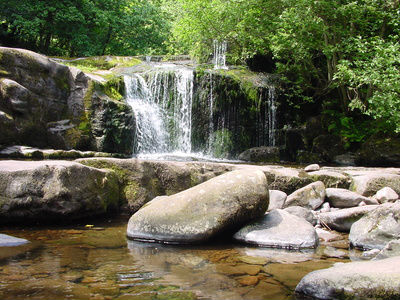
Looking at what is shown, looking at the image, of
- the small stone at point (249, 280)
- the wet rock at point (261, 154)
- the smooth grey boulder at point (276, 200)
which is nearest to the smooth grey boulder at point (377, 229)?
the smooth grey boulder at point (276, 200)

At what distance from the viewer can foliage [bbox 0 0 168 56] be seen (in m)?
17.6

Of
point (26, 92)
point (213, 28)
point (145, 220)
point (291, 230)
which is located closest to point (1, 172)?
point (145, 220)

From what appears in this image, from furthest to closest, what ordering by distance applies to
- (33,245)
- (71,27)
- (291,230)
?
(71,27) < (291,230) < (33,245)

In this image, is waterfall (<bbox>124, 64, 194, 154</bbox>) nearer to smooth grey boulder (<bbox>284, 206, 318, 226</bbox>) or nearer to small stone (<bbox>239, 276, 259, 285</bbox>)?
smooth grey boulder (<bbox>284, 206, 318, 226</bbox>)

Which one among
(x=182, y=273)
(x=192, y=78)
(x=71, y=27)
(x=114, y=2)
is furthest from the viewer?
(x=114, y=2)

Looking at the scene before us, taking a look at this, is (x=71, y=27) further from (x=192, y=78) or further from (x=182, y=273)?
(x=182, y=273)

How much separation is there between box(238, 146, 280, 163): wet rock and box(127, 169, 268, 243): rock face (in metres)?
8.06

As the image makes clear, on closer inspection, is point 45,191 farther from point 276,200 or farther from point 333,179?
point 333,179

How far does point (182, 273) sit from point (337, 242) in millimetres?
2584

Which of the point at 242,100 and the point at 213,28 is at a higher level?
the point at 213,28

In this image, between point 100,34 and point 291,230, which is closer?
point 291,230

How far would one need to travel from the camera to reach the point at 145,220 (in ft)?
16.2

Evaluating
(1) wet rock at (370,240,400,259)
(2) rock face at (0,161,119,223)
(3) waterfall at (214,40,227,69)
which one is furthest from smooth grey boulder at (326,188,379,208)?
(3) waterfall at (214,40,227,69)

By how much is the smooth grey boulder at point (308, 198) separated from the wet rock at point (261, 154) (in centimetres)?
632
